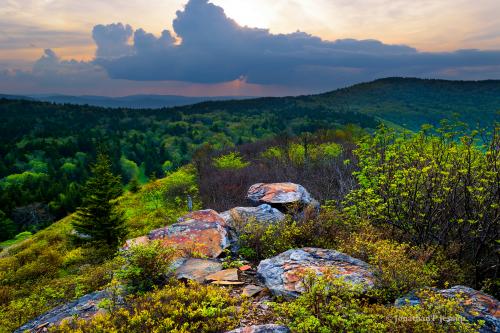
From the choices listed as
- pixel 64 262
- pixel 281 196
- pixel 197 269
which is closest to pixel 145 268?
pixel 197 269

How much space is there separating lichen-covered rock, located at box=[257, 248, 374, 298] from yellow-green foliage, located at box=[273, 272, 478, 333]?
1.11 metres

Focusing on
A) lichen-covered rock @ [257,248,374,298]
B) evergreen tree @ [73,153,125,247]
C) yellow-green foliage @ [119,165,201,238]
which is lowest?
yellow-green foliage @ [119,165,201,238]

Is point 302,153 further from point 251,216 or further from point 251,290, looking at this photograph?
point 251,290

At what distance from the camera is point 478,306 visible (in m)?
6.48

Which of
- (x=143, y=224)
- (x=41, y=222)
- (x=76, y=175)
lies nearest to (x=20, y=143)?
(x=76, y=175)

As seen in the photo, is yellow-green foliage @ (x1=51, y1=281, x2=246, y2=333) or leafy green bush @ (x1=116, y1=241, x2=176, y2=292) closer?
yellow-green foliage @ (x1=51, y1=281, x2=246, y2=333)

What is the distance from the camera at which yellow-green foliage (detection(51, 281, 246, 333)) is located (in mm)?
6211

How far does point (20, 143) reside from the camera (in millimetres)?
127062

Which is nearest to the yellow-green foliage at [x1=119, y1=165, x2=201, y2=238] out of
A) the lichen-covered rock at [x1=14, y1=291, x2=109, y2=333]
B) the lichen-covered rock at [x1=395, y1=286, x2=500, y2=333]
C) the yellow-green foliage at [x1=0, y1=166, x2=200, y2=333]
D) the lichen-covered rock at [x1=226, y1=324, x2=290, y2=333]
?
the yellow-green foliage at [x1=0, y1=166, x2=200, y2=333]

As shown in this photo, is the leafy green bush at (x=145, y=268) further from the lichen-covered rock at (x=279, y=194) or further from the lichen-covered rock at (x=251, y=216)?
the lichen-covered rock at (x=279, y=194)

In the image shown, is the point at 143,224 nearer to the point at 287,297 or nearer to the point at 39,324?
the point at 39,324

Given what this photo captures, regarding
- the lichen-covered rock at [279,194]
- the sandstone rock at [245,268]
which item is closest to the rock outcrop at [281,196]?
the lichen-covered rock at [279,194]

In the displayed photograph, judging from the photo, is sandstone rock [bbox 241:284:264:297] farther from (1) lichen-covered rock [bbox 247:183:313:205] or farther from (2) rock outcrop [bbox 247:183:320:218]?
(1) lichen-covered rock [bbox 247:183:313:205]

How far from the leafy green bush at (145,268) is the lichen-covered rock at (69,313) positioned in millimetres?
857
